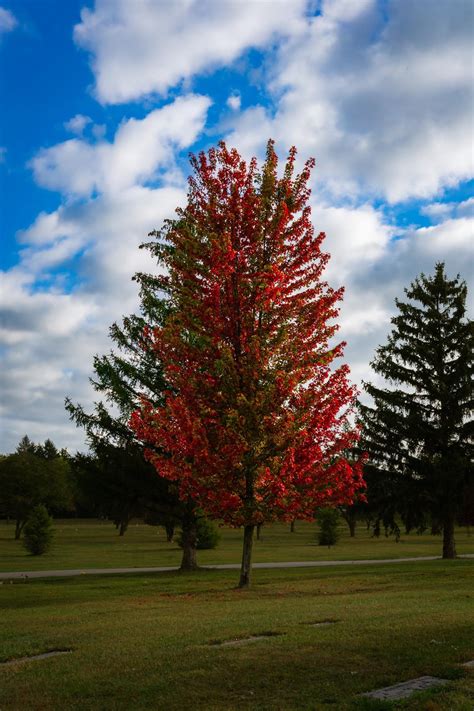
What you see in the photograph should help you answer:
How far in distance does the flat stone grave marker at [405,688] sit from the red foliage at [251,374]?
407 inches

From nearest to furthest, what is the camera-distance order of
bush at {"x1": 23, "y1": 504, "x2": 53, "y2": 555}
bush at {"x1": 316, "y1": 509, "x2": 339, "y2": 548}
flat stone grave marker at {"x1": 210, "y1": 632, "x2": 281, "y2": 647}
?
flat stone grave marker at {"x1": 210, "y1": 632, "x2": 281, "y2": 647} → bush at {"x1": 23, "y1": 504, "x2": 53, "y2": 555} → bush at {"x1": 316, "y1": 509, "x2": 339, "y2": 548}

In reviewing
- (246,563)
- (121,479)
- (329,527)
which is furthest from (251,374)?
(329,527)

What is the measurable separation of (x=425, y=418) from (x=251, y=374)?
19.0 metres

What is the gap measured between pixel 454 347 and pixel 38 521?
26179 millimetres

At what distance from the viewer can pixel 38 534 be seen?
40156mm

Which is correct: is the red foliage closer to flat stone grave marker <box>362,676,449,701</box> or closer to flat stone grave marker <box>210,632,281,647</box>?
flat stone grave marker <box>210,632,281,647</box>

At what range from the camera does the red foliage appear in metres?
17.1

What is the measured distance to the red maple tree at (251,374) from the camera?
17109 mm

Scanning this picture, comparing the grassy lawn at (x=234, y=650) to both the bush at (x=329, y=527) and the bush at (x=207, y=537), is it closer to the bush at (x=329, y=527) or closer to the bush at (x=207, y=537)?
the bush at (x=207, y=537)

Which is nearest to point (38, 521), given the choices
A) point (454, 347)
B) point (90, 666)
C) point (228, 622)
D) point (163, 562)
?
point (163, 562)

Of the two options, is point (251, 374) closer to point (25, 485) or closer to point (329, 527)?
point (329, 527)

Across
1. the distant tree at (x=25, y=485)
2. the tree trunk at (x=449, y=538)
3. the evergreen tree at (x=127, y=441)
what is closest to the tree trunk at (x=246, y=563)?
the evergreen tree at (x=127, y=441)

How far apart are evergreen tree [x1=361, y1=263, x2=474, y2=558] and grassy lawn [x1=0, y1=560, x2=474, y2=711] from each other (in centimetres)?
1704

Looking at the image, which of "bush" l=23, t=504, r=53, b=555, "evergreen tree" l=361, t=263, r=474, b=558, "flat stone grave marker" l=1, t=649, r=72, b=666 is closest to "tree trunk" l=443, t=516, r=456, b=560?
"evergreen tree" l=361, t=263, r=474, b=558
